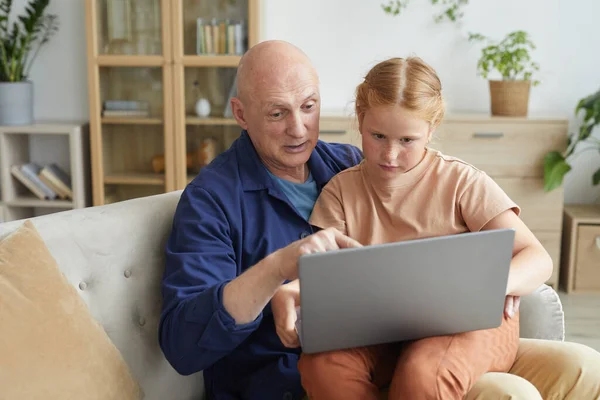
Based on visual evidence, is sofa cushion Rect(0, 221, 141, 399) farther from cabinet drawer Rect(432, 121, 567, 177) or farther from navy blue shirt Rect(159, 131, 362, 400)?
cabinet drawer Rect(432, 121, 567, 177)

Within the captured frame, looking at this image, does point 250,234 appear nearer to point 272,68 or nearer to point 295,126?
point 295,126

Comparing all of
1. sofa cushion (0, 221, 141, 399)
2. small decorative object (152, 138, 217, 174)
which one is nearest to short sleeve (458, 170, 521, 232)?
sofa cushion (0, 221, 141, 399)

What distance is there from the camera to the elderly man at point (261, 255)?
1.32 metres

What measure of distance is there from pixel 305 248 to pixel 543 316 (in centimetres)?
72

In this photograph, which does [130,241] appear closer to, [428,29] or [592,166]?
[428,29]

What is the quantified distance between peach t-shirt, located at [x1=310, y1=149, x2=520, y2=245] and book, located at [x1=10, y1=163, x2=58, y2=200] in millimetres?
2780

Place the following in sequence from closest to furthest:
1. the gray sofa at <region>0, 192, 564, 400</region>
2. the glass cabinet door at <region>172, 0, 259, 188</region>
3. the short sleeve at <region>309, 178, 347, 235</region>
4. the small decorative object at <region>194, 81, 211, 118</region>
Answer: the gray sofa at <region>0, 192, 564, 400</region> < the short sleeve at <region>309, 178, 347, 235</region> < the glass cabinet door at <region>172, 0, 259, 188</region> < the small decorative object at <region>194, 81, 211, 118</region>

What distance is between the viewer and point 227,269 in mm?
1492

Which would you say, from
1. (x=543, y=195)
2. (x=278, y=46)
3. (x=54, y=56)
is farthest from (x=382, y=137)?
(x=54, y=56)

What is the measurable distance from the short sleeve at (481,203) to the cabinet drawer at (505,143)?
2095mm

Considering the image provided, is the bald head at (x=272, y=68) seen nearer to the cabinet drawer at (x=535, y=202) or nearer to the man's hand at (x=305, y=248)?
the man's hand at (x=305, y=248)

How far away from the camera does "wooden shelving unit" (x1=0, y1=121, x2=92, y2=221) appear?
3918 mm

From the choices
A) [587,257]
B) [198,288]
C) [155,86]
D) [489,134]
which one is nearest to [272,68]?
[198,288]

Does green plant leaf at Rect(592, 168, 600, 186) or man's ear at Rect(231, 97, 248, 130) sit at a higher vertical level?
man's ear at Rect(231, 97, 248, 130)
